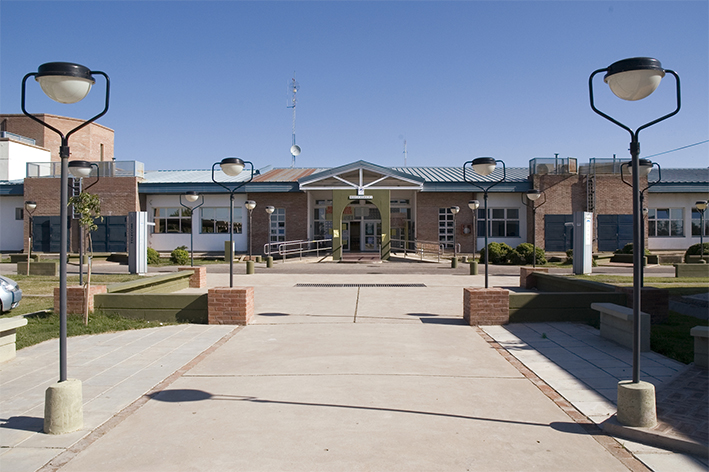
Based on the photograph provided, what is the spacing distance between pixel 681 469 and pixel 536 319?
258 inches

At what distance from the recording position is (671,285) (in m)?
16.8

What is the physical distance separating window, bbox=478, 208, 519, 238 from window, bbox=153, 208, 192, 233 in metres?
19.1

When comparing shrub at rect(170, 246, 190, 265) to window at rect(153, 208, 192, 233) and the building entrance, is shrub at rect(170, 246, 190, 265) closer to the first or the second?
window at rect(153, 208, 192, 233)

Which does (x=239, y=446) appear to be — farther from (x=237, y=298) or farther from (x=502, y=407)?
(x=237, y=298)

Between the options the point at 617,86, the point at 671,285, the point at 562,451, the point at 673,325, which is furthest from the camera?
the point at 671,285

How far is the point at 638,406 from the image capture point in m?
4.70

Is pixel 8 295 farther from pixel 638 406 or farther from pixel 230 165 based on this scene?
pixel 638 406

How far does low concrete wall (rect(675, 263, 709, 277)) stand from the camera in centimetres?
2084

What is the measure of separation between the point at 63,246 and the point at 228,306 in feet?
18.3

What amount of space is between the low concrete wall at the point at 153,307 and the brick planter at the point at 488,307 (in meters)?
5.31

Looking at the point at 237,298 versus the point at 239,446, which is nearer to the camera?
the point at 239,446

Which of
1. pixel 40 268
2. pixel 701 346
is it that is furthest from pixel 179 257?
pixel 701 346

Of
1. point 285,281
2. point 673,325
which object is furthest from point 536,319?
point 285,281

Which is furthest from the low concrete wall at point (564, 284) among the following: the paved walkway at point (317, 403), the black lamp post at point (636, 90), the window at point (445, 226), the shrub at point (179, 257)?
the shrub at point (179, 257)
